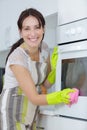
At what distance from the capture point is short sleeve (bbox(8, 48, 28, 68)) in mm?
1584

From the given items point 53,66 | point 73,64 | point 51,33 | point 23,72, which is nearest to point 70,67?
point 73,64

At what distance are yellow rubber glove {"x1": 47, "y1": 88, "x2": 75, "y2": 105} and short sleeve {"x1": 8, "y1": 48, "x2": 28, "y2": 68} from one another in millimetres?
241

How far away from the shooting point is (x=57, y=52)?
1701 mm

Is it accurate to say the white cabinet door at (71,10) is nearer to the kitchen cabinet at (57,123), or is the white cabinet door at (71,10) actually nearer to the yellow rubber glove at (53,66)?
the yellow rubber glove at (53,66)

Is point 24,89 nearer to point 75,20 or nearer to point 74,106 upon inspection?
point 74,106

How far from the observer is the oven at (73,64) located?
1.51 meters

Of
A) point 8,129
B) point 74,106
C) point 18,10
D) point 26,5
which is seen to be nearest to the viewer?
point 74,106

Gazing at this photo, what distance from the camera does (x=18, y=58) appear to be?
159 centimetres

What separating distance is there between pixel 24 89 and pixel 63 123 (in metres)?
0.30

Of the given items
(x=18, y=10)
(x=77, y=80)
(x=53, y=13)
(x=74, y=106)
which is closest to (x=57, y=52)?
(x=77, y=80)

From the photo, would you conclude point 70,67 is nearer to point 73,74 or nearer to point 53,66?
point 73,74

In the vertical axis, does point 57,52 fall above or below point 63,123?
above

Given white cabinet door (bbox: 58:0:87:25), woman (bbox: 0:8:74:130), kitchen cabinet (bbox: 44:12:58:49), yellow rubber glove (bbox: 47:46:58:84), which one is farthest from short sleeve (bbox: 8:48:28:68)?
kitchen cabinet (bbox: 44:12:58:49)

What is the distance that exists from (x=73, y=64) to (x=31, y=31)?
0.31 metres
